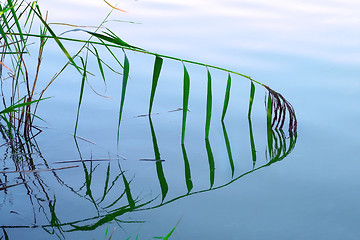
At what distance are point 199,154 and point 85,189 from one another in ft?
1.31

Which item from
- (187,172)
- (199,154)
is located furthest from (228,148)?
(187,172)

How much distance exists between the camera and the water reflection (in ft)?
4.94

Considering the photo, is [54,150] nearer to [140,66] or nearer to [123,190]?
[123,190]

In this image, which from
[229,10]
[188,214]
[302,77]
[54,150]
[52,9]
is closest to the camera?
[188,214]

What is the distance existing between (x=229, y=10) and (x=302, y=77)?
1238 mm

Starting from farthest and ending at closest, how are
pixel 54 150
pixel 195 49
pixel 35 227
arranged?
pixel 195 49 < pixel 54 150 < pixel 35 227

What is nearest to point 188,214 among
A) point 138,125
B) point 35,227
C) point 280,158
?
point 35,227

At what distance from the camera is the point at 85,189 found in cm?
168

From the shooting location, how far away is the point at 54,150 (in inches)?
76.0

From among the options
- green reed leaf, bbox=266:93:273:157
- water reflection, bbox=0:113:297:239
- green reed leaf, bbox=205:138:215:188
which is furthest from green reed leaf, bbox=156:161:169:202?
green reed leaf, bbox=266:93:273:157

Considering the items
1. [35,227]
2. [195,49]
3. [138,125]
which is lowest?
[35,227]

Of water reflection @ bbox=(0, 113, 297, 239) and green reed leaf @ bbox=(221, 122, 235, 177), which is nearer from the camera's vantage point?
water reflection @ bbox=(0, 113, 297, 239)

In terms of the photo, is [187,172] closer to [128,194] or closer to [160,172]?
[160,172]

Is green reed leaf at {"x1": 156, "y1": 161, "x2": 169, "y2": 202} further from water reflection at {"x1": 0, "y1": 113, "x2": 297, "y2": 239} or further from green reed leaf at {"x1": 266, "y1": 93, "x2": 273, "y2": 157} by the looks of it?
green reed leaf at {"x1": 266, "y1": 93, "x2": 273, "y2": 157}
